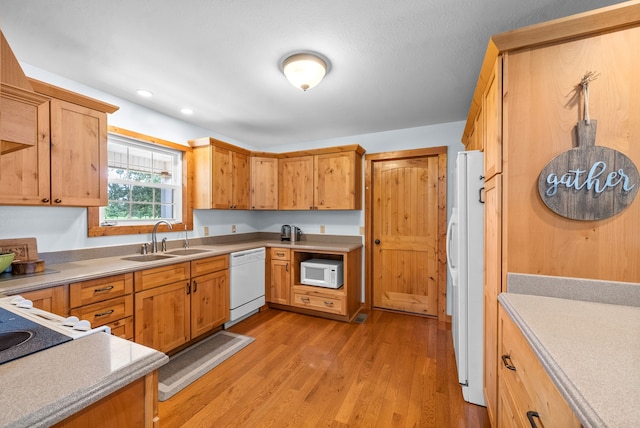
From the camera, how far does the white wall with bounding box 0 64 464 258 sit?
205cm

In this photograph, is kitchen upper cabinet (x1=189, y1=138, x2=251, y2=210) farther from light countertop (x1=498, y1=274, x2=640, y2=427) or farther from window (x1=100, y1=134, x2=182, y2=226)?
light countertop (x1=498, y1=274, x2=640, y2=427)

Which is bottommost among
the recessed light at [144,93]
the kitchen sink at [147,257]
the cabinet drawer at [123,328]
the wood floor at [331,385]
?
the wood floor at [331,385]

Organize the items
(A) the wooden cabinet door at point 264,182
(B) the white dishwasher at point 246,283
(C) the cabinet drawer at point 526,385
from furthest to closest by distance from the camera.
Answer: (A) the wooden cabinet door at point 264,182, (B) the white dishwasher at point 246,283, (C) the cabinet drawer at point 526,385

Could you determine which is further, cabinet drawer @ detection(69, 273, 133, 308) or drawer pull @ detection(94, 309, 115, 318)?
drawer pull @ detection(94, 309, 115, 318)

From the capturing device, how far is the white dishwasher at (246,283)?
304 centimetres

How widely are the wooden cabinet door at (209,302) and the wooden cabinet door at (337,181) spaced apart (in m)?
1.53

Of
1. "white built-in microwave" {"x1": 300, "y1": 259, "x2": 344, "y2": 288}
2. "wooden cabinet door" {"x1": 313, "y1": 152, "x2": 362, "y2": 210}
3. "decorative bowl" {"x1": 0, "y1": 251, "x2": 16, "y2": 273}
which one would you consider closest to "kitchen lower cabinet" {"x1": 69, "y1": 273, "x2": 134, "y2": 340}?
"decorative bowl" {"x1": 0, "y1": 251, "x2": 16, "y2": 273}

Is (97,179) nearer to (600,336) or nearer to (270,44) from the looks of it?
(270,44)

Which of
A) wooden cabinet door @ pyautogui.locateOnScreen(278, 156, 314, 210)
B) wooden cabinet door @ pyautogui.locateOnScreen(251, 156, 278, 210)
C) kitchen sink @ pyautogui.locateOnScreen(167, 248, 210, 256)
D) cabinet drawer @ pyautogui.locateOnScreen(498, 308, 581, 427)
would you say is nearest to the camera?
cabinet drawer @ pyautogui.locateOnScreen(498, 308, 581, 427)

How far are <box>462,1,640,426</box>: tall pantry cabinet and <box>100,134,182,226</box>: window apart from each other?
3.15 meters

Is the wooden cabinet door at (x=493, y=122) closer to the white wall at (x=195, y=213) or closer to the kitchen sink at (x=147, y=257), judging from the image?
the white wall at (x=195, y=213)

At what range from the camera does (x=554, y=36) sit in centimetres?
121

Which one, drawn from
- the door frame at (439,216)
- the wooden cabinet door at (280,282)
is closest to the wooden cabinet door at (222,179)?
the wooden cabinet door at (280,282)

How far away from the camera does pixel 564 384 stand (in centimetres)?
65
